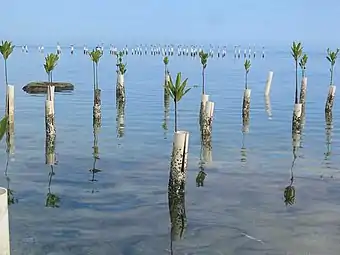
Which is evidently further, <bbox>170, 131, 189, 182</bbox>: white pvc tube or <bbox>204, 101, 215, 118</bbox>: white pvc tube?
<bbox>204, 101, 215, 118</bbox>: white pvc tube

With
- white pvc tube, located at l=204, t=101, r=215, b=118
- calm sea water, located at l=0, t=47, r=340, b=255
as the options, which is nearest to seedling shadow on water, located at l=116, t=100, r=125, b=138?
calm sea water, located at l=0, t=47, r=340, b=255

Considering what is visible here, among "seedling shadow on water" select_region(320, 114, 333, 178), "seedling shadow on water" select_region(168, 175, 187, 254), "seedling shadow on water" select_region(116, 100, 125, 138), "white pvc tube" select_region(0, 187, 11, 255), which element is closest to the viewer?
"white pvc tube" select_region(0, 187, 11, 255)

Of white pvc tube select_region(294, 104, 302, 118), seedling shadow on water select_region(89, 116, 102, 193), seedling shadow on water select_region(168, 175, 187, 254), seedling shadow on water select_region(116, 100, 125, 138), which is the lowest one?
seedling shadow on water select_region(168, 175, 187, 254)

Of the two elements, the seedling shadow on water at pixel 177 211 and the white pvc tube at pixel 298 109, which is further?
the white pvc tube at pixel 298 109

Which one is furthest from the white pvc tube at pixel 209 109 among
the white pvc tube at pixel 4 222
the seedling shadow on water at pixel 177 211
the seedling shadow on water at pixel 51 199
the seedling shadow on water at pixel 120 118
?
the white pvc tube at pixel 4 222

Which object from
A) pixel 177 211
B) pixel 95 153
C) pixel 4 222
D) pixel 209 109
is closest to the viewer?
pixel 4 222

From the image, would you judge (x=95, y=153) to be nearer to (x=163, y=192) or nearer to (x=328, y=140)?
(x=163, y=192)

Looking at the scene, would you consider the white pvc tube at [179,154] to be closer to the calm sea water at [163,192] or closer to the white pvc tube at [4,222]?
the calm sea water at [163,192]

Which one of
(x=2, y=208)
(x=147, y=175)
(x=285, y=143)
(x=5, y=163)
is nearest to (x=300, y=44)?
(x=285, y=143)

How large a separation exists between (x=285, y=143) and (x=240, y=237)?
12.7 meters

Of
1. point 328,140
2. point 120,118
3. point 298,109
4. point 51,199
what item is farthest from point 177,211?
point 120,118

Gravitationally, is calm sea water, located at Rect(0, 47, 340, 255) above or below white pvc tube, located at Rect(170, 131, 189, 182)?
below

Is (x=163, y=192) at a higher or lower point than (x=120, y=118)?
lower

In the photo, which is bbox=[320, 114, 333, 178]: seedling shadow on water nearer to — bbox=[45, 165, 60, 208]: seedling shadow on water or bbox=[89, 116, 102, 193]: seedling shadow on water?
bbox=[89, 116, 102, 193]: seedling shadow on water
